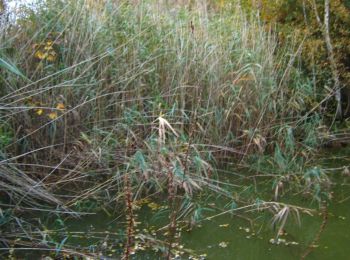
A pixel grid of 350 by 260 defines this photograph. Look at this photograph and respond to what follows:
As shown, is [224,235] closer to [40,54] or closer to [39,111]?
[39,111]

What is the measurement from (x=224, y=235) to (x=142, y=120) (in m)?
1.26

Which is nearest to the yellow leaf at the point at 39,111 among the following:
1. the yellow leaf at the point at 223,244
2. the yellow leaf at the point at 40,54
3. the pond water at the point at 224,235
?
the yellow leaf at the point at 40,54

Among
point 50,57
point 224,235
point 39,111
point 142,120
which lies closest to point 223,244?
point 224,235

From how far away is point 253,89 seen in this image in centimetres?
477

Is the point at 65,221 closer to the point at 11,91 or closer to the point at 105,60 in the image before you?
the point at 11,91

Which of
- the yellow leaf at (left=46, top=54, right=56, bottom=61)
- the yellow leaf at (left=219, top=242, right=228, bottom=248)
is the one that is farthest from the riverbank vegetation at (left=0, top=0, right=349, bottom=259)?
the yellow leaf at (left=219, top=242, right=228, bottom=248)

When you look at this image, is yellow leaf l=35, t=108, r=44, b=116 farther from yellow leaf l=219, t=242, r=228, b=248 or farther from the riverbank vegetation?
yellow leaf l=219, t=242, r=228, b=248

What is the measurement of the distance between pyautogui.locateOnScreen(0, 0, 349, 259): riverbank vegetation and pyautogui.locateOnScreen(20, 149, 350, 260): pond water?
5 cm

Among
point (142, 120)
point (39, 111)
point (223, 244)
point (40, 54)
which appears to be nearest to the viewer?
point (223, 244)

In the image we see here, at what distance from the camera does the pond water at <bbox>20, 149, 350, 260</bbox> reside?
2.99 meters

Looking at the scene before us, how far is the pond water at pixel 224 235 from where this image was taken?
9.81 ft

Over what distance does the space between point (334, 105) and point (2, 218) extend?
3998mm

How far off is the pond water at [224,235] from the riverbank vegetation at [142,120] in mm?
46

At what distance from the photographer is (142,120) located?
13.5 feet
